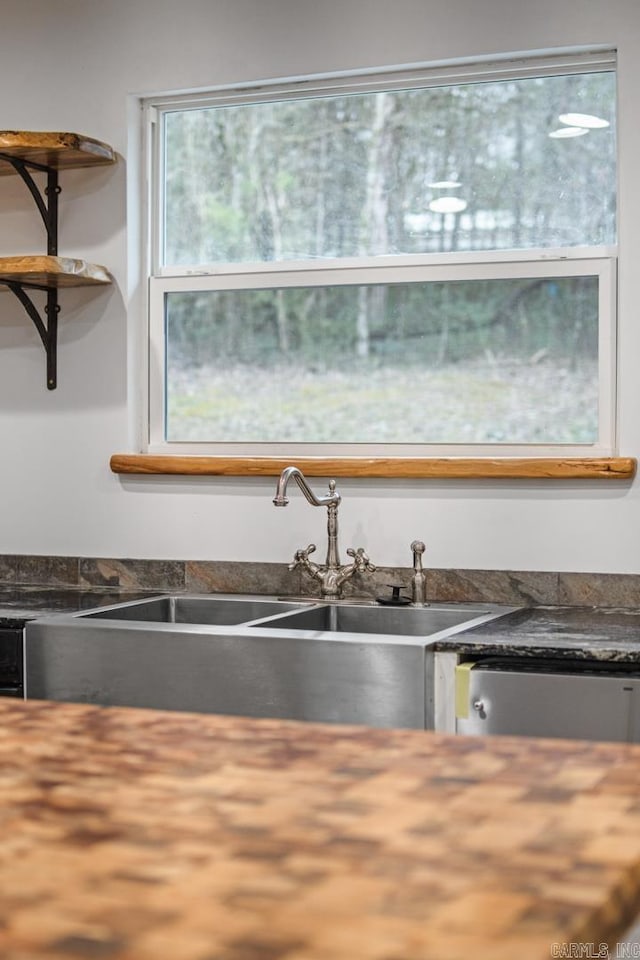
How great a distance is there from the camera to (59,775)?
746 mm

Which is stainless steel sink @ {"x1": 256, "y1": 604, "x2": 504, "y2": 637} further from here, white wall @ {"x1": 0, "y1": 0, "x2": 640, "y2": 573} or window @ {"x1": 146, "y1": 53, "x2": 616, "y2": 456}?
window @ {"x1": 146, "y1": 53, "x2": 616, "y2": 456}

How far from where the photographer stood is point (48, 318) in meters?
3.46

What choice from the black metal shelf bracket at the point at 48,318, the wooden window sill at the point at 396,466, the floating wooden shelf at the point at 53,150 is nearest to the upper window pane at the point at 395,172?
the floating wooden shelf at the point at 53,150

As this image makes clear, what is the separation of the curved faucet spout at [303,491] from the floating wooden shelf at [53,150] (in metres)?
1.04

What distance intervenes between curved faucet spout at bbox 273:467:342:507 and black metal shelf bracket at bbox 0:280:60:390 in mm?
852

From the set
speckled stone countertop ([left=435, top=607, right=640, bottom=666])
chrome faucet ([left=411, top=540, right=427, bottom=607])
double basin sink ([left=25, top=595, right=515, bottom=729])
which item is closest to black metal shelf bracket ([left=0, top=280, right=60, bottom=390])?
double basin sink ([left=25, top=595, right=515, bottom=729])

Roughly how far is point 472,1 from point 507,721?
1.81 meters

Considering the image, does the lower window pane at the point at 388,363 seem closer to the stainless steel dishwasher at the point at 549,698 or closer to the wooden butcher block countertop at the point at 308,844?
the stainless steel dishwasher at the point at 549,698

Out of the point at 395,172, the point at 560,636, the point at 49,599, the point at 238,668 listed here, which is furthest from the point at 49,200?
the point at 560,636

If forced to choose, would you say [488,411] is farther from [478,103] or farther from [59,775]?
[59,775]

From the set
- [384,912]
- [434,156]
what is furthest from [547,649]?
[384,912]

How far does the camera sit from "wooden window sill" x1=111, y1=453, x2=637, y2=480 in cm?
294

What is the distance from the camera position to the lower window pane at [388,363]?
308cm

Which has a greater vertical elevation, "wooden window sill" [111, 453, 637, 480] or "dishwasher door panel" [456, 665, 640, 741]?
"wooden window sill" [111, 453, 637, 480]
